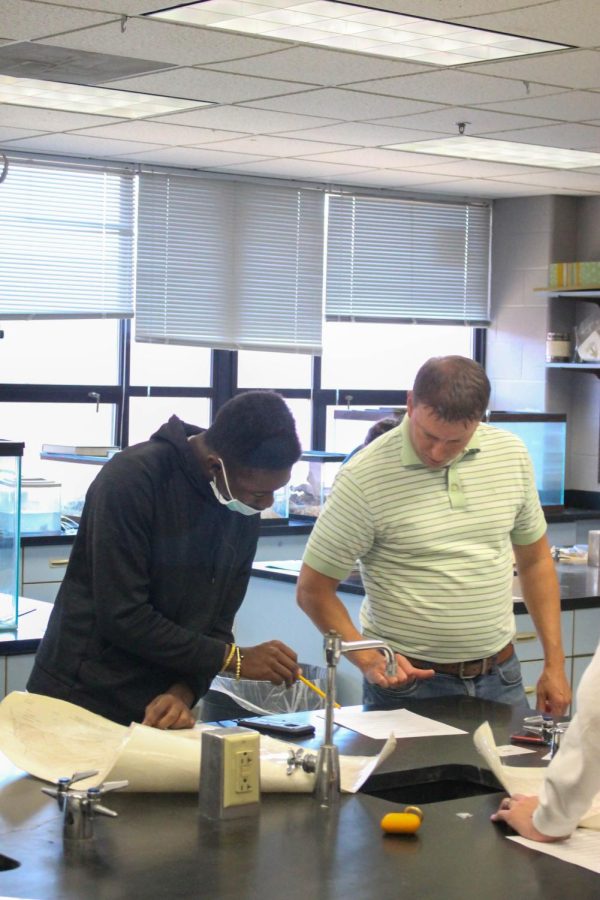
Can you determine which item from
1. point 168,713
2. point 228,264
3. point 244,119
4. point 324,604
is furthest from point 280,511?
point 168,713

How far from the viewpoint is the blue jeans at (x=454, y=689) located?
9.64ft

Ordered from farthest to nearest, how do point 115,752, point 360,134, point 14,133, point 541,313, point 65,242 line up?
1. point 541,313
2. point 65,242
3. point 14,133
4. point 360,134
5. point 115,752

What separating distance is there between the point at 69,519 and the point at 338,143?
209cm

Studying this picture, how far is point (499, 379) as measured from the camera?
7578mm

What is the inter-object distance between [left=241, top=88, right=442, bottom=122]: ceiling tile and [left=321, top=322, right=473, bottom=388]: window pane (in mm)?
2356

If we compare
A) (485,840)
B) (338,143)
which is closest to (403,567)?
(485,840)

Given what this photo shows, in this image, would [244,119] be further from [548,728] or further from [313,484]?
[548,728]

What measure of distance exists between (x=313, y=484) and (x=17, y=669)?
3.17 m

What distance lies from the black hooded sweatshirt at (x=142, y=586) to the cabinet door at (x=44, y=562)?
3103 mm

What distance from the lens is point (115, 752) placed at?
217 cm

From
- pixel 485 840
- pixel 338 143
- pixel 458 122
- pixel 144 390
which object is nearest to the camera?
pixel 485 840

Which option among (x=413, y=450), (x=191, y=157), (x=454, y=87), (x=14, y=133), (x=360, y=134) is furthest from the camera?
(x=191, y=157)

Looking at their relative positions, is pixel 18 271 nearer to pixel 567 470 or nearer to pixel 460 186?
pixel 460 186

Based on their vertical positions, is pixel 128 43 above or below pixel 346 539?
above
